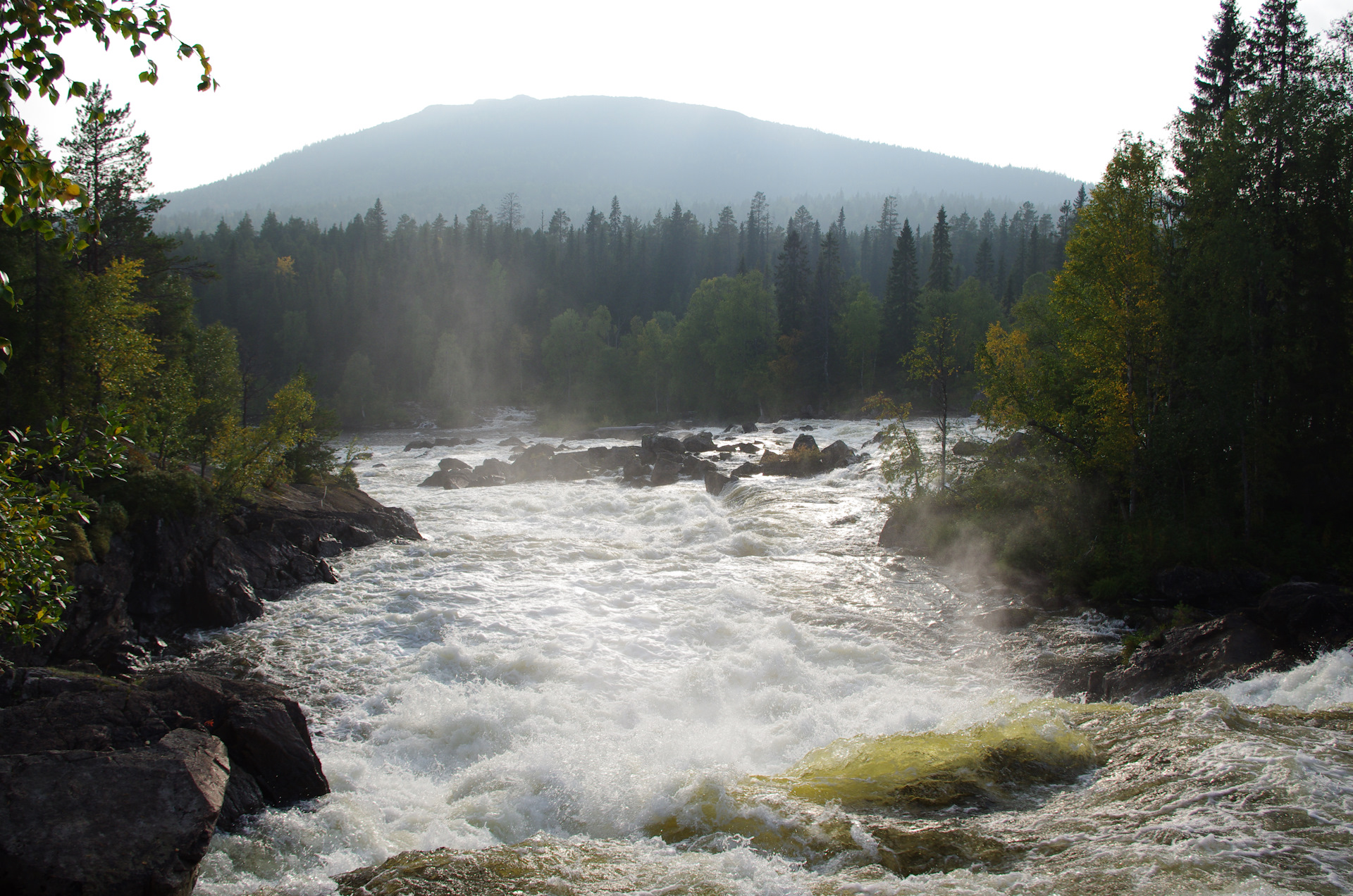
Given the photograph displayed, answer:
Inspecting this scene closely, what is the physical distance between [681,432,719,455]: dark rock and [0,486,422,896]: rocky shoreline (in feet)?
94.3

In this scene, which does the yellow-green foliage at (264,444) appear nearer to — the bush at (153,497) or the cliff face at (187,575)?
the cliff face at (187,575)

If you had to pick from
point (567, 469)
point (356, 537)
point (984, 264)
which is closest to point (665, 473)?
point (567, 469)

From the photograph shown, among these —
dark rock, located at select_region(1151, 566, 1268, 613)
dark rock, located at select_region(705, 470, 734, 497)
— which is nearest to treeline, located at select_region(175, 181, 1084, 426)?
dark rock, located at select_region(705, 470, 734, 497)

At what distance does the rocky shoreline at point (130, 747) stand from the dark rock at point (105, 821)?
11mm

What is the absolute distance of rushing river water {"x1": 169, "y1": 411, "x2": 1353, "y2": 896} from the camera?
22.9 ft

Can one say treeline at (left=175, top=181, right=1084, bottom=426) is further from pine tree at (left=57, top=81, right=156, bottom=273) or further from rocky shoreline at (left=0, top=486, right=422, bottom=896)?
rocky shoreline at (left=0, top=486, right=422, bottom=896)

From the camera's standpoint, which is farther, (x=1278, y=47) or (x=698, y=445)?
(x=698, y=445)

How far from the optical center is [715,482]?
32094 millimetres

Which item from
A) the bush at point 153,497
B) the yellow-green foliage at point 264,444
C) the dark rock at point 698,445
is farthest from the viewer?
the dark rock at point 698,445

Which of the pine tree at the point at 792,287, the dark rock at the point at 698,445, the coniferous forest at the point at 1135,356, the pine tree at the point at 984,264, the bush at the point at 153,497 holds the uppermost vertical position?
the pine tree at the point at 984,264

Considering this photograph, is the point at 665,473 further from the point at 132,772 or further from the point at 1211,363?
the point at 132,772

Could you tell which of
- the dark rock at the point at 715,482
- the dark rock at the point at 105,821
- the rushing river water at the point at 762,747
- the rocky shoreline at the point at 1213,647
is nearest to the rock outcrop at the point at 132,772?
the dark rock at the point at 105,821

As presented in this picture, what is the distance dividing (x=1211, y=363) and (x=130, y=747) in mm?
22307

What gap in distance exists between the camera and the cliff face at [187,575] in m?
13.7
